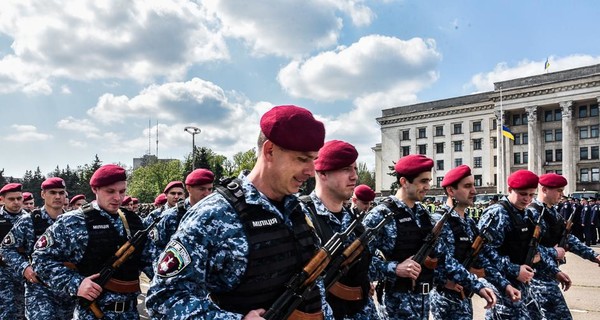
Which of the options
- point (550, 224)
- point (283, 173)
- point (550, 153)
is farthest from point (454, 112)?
point (283, 173)

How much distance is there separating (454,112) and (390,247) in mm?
73124

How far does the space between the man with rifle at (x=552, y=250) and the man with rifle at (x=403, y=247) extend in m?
1.98

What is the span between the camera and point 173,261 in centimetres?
192

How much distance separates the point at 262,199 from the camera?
2.19m

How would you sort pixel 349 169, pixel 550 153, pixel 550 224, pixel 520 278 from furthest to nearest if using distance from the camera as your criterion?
pixel 550 153, pixel 550 224, pixel 520 278, pixel 349 169

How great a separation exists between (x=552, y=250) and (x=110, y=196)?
17.5 ft

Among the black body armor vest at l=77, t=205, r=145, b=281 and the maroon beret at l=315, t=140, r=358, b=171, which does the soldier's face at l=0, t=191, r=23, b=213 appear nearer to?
the black body armor vest at l=77, t=205, r=145, b=281

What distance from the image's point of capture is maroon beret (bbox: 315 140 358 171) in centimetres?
416

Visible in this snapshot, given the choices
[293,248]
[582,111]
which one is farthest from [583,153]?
[293,248]

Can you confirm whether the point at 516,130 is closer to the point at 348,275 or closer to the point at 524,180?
the point at 524,180

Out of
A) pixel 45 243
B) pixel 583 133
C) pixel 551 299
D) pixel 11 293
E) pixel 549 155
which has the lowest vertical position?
pixel 11 293

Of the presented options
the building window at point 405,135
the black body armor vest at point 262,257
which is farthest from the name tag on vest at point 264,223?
the building window at point 405,135

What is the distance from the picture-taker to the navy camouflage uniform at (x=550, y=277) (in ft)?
18.3

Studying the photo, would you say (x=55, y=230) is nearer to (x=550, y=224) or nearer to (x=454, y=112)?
(x=550, y=224)
